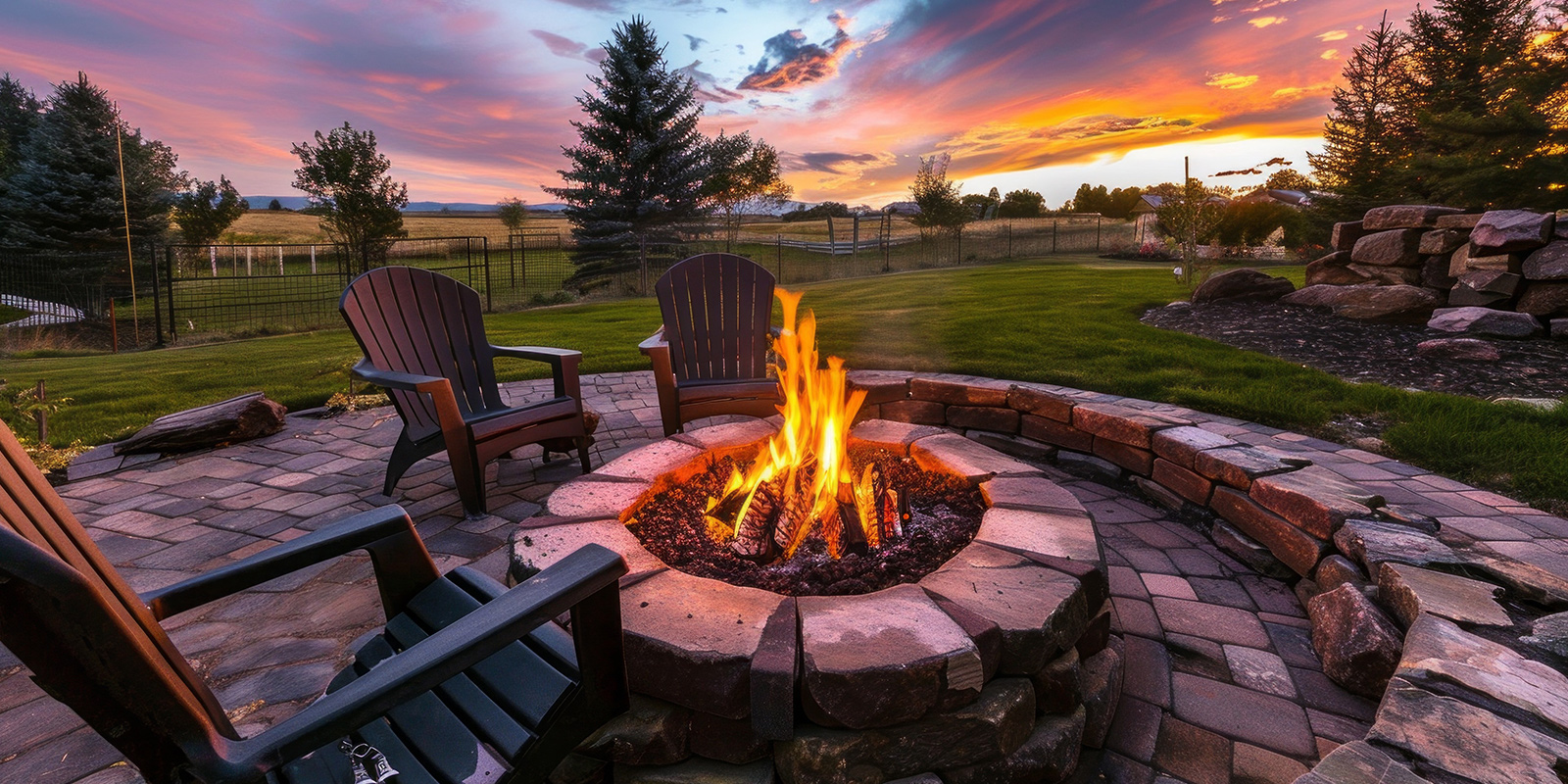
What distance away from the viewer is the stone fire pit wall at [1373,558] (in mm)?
1195

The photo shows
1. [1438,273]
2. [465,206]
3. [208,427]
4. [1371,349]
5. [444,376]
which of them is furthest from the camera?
[465,206]

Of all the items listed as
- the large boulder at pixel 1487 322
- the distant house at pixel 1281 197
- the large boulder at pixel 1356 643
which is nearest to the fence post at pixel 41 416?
the large boulder at pixel 1356 643

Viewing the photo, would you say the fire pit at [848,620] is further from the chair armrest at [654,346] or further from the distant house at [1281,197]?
the distant house at [1281,197]

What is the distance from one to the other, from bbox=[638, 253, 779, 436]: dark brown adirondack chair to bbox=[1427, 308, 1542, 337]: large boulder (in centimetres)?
588

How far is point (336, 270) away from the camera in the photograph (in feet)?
52.2

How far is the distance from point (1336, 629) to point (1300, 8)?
6772 millimetres

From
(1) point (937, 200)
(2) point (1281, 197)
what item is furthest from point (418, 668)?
(2) point (1281, 197)

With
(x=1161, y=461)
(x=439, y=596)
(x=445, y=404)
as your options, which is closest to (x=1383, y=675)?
(x=1161, y=461)

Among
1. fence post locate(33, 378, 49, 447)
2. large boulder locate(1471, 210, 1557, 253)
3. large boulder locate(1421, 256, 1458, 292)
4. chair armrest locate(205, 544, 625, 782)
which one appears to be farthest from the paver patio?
large boulder locate(1421, 256, 1458, 292)

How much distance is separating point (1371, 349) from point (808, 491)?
5.58 metres

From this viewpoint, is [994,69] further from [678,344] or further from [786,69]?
[678,344]

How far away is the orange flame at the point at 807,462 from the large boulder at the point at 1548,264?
656 centimetres

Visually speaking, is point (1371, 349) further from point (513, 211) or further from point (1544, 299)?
point (513, 211)

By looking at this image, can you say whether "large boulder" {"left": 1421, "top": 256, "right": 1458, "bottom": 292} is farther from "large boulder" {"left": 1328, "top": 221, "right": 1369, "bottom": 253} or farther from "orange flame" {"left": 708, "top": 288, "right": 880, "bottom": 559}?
"orange flame" {"left": 708, "top": 288, "right": 880, "bottom": 559}
